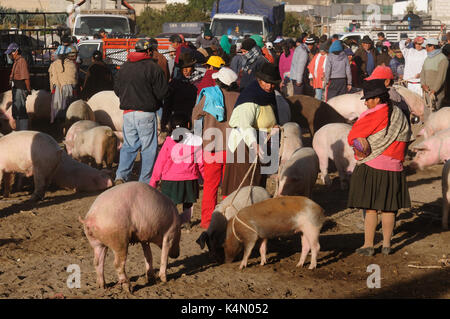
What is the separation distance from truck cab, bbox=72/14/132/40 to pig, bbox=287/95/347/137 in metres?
11.1

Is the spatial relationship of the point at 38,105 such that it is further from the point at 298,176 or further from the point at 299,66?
the point at 298,176

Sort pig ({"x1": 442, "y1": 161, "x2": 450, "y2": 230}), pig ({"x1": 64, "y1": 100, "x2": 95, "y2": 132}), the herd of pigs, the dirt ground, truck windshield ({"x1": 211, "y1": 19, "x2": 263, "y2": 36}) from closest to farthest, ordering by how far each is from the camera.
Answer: the herd of pigs < the dirt ground < pig ({"x1": 442, "y1": 161, "x2": 450, "y2": 230}) < pig ({"x1": 64, "y1": 100, "x2": 95, "y2": 132}) < truck windshield ({"x1": 211, "y1": 19, "x2": 263, "y2": 36})

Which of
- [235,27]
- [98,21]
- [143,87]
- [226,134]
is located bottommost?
[226,134]

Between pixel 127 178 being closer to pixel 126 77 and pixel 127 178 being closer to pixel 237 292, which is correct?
pixel 126 77

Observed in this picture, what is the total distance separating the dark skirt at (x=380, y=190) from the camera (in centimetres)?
641

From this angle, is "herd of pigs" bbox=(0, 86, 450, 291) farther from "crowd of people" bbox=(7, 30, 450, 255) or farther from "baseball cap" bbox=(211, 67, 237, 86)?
"baseball cap" bbox=(211, 67, 237, 86)

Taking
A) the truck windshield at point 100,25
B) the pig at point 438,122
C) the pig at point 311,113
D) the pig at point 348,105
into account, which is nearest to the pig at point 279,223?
the pig at point 311,113

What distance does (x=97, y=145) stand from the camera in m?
10.5

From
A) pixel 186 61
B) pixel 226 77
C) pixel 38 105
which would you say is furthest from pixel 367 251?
pixel 38 105

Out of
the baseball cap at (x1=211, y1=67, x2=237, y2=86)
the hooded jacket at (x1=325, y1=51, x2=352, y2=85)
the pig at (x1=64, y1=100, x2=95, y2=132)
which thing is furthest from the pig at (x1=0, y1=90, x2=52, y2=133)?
the baseball cap at (x1=211, y1=67, x2=237, y2=86)

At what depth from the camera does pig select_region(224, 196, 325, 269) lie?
604 cm

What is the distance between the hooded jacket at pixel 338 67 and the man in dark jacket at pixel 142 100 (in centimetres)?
545

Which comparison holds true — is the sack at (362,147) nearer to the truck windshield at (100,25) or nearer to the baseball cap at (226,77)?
the baseball cap at (226,77)

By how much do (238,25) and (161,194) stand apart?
56.9ft
